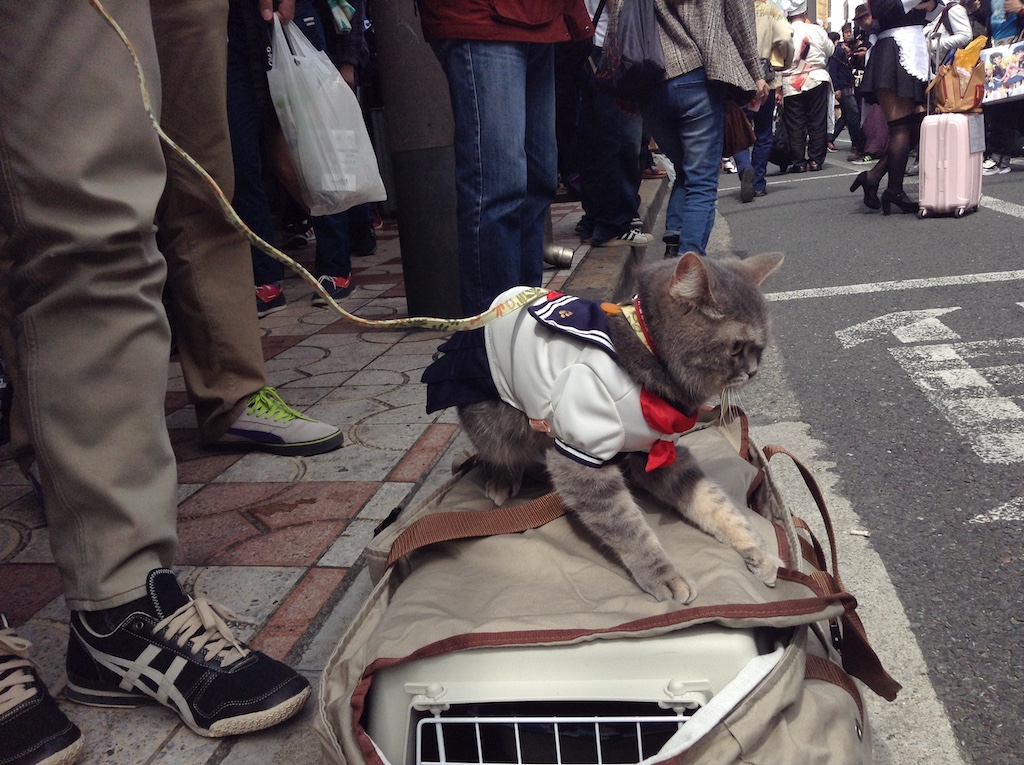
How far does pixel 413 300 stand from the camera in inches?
173

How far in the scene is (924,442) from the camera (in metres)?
2.87

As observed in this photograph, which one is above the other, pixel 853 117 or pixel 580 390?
pixel 853 117

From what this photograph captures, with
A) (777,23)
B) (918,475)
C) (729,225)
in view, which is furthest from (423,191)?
(777,23)

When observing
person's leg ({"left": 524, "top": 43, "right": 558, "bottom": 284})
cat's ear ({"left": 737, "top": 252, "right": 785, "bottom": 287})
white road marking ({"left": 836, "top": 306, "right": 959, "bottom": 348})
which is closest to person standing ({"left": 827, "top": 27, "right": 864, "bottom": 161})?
white road marking ({"left": 836, "top": 306, "right": 959, "bottom": 348})

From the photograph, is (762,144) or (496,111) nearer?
(496,111)

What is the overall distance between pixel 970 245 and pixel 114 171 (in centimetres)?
575

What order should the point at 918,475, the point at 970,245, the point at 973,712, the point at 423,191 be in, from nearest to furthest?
the point at 973,712, the point at 918,475, the point at 423,191, the point at 970,245

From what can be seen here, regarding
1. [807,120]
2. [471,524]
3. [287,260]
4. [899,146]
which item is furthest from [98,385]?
[807,120]

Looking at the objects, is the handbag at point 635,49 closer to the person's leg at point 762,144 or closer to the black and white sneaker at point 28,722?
the black and white sneaker at point 28,722

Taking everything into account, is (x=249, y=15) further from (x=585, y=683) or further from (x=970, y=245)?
(x=970, y=245)

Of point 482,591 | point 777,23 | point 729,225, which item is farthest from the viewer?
point 777,23

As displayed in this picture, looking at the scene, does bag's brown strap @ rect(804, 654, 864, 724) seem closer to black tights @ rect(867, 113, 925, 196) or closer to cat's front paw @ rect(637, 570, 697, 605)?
cat's front paw @ rect(637, 570, 697, 605)

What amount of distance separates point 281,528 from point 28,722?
0.93m

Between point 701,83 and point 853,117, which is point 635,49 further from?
point 853,117
